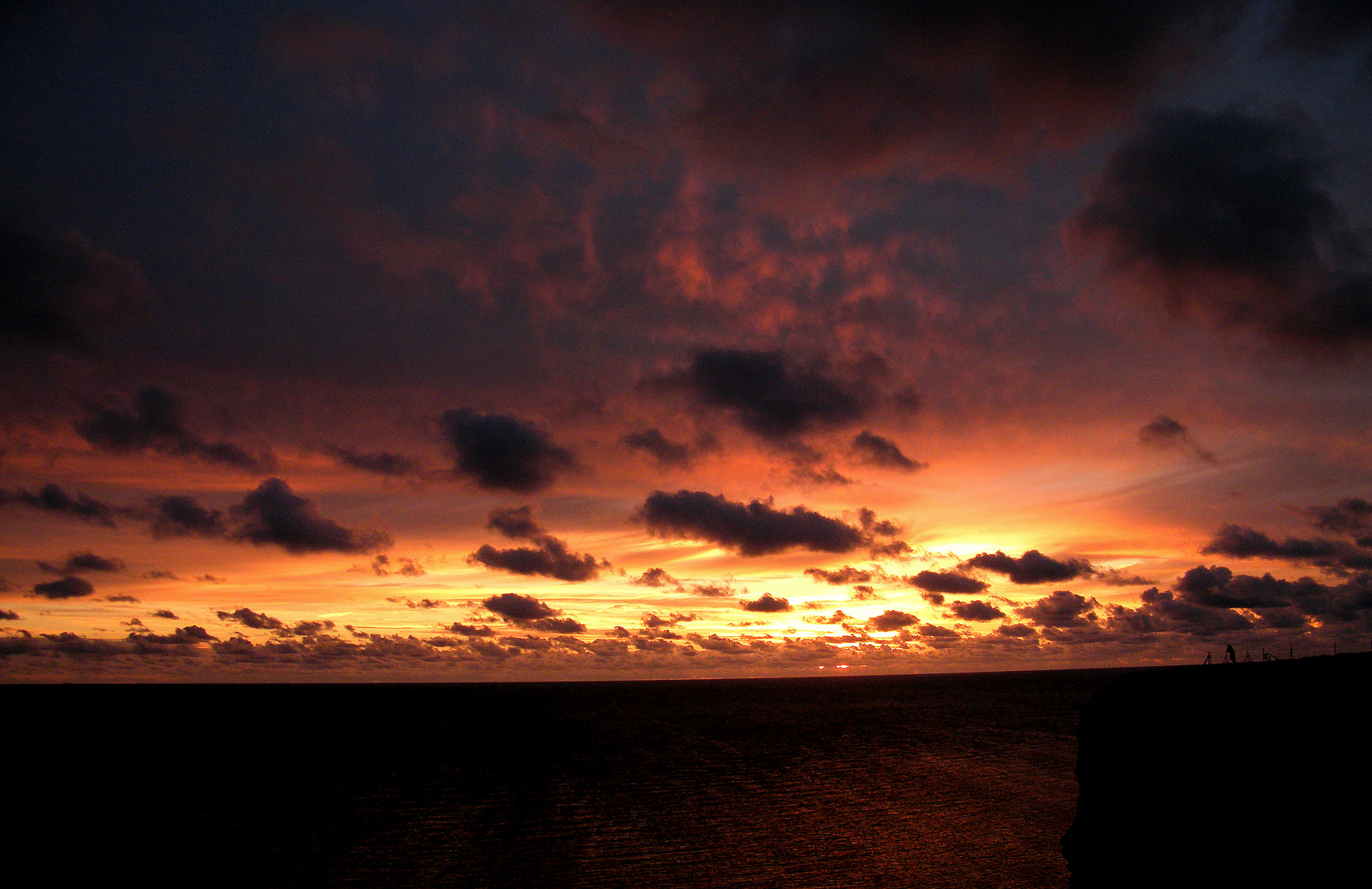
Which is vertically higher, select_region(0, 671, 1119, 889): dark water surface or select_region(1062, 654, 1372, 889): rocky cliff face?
select_region(1062, 654, 1372, 889): rocky cliff face

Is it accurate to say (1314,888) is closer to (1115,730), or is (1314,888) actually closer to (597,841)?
(1115,730)

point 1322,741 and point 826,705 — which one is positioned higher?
point 1322,741

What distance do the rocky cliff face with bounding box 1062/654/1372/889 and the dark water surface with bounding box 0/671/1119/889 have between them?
61.3ft

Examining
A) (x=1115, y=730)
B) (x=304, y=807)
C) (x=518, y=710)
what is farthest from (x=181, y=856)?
(x=518, y=710)

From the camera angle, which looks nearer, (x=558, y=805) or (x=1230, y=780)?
(x=1230, y=780)

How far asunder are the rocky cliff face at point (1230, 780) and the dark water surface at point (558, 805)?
18.7m

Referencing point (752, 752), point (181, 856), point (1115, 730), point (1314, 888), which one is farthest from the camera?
point (752, 752)

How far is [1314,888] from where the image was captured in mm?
14766

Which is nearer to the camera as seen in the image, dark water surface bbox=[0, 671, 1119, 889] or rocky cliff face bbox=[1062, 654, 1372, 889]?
rocky cliff face bbox=[1062, 654, 1372, 889]

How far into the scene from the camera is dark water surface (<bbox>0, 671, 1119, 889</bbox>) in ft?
126

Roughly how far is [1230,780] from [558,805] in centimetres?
4594

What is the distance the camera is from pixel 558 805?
53719mm

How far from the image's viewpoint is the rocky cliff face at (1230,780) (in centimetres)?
1527

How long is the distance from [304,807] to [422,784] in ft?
35.0
